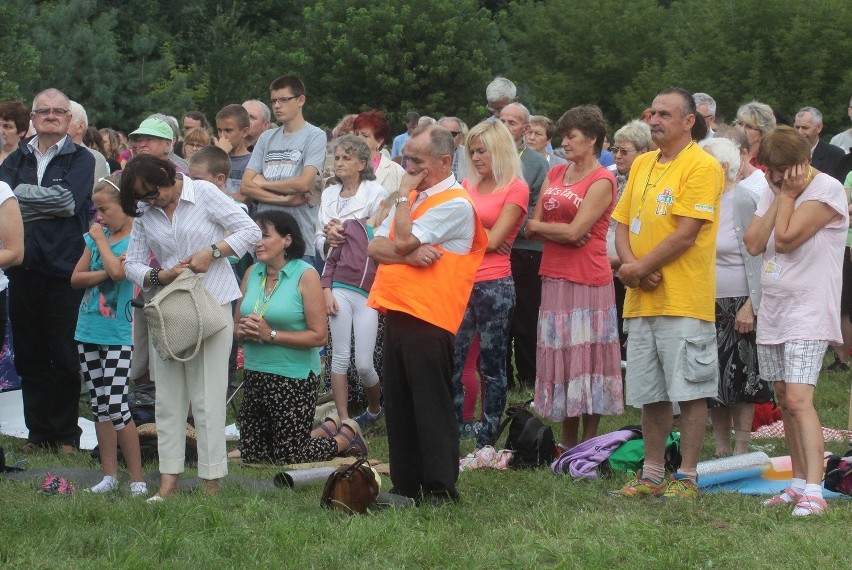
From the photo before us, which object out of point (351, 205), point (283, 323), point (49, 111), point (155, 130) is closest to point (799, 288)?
point (283, 323)

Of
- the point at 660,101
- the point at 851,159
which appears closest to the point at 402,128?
the point at 851,159

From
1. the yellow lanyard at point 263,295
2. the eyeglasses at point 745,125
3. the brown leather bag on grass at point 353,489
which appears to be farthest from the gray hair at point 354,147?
the brown leather bag on grass at point 353,489

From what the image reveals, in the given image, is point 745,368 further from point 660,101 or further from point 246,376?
point 246,376

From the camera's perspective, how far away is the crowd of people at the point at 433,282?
6648 millimetres

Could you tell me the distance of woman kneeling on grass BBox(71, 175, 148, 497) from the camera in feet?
24.5

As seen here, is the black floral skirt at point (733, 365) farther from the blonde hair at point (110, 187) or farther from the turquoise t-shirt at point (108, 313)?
the blonde hair at point (110, 187)

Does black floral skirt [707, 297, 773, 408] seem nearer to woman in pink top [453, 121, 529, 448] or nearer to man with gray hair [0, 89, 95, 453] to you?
woman in pink top [453, 121, 529, 448]

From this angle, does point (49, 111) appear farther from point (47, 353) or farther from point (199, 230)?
point (199, 230)

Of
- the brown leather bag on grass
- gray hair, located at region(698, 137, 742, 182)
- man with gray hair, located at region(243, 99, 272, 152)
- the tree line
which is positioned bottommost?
the brown leather bag on grass

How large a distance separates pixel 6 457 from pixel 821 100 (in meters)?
21.5

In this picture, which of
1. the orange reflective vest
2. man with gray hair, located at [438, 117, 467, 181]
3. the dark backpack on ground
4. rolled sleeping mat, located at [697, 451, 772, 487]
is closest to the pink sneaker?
rolled sleeping mat, located at [697, 451, 772, 487]

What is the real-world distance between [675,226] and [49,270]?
427 centimetres

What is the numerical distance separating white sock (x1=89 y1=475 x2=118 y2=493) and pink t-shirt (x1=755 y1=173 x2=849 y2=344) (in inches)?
147

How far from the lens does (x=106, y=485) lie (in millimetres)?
7391
